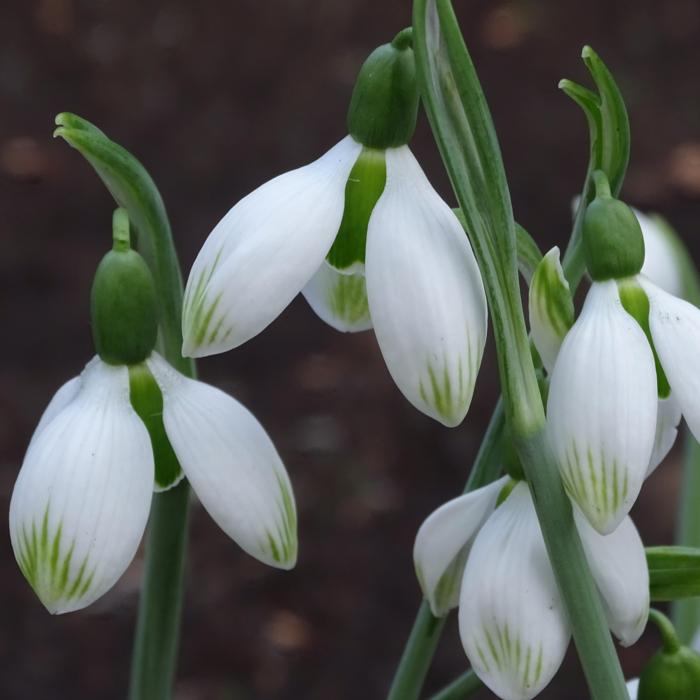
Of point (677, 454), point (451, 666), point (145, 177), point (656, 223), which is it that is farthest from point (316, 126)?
point (145, 177)

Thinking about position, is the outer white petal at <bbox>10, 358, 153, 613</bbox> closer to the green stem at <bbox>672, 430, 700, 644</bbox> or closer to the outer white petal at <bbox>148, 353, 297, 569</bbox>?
the outer white petal at <bbox>148, 353, 297, 569</bbox>

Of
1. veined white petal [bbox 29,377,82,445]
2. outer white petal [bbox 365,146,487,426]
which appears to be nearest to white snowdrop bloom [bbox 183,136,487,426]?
outer white petal [bbox 365,146,487,426]

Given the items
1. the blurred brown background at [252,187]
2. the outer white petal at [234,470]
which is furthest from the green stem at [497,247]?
the blurred brown background at [252,187]

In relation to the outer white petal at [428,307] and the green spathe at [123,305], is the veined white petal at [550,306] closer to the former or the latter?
the outer white petal at [428,307]

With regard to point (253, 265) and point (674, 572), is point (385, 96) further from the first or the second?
point (674, 572)

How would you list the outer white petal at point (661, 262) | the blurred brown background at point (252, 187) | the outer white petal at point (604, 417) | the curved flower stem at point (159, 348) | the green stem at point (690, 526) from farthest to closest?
the blurred brown background at point (252, 187) → the green stem at point (690, 526) → the outer white petal at point (661, 262) → the curved flower stem at point (159, 348) → the outer white petal at point (604, 417)

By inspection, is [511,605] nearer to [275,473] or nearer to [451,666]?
[275,473]
